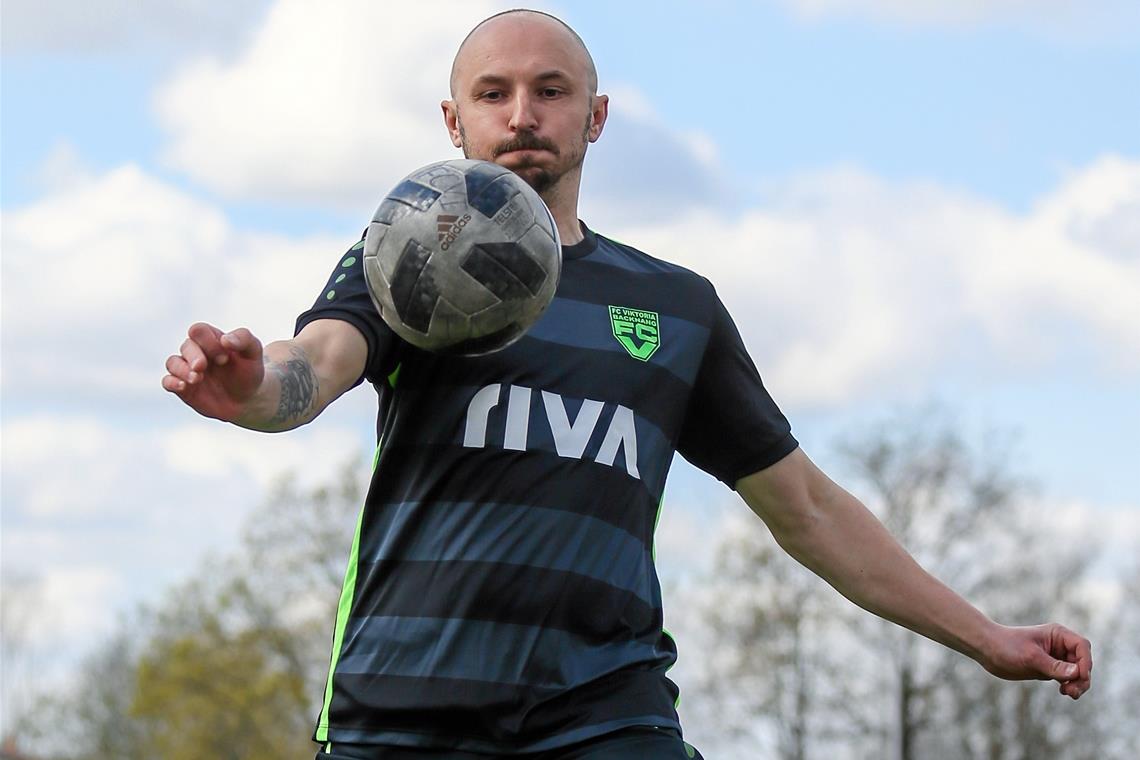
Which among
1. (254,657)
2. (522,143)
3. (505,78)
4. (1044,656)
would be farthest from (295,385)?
(254,657)

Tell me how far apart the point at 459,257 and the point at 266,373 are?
1.81ft

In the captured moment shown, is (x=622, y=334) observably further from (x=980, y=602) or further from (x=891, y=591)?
(x=980, y=602)

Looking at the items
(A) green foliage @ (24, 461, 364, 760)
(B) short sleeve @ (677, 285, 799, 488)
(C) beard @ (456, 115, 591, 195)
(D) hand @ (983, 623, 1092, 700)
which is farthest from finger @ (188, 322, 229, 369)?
(A) green foliage @ (24, 461, 364, 760)

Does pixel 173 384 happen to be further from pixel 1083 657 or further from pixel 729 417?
pixel 1083 657

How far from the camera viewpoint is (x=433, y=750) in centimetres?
482

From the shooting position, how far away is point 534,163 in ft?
17.5

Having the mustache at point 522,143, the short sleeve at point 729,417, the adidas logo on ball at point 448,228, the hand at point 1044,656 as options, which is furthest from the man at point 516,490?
the hand at point 1044,656

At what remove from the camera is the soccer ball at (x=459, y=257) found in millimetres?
4457

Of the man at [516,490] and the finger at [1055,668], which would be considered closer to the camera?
the man at [516,490]

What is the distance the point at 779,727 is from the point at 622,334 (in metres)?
37.7

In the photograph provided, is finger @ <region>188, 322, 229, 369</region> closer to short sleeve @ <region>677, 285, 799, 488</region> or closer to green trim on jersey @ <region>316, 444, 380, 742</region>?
green trim on jersey @ <region>316, 444, 380, 742</region>

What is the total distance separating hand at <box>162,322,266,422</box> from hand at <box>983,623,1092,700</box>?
2.74 metres

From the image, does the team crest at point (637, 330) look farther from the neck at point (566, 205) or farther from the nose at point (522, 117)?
the nose at point (522, 117)

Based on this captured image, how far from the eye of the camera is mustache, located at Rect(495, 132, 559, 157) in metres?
5.27
